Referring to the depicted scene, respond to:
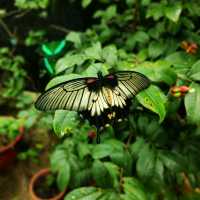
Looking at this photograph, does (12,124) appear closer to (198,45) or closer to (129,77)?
(198,45)

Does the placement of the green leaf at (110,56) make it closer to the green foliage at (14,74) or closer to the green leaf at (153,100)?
the green leaf at (153,100)

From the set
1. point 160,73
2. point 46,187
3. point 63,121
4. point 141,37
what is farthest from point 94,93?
point 46,187

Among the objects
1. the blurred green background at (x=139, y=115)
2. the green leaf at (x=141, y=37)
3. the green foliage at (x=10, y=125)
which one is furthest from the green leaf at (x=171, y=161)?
the green foliage at (x=10, y=125)

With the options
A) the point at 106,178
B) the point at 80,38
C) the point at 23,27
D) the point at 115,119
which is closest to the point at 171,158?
the point at 106,178

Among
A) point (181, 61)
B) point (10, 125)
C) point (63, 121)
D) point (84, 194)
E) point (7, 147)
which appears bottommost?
point (7, 147)

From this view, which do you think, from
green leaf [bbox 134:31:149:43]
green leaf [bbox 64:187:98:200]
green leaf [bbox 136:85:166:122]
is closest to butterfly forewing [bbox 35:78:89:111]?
green leaf [bbox 136:85:166:122]

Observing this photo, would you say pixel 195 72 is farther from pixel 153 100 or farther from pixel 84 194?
pixel 84 194

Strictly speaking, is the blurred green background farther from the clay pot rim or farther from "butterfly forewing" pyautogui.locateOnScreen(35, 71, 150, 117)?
the clay pot rim
